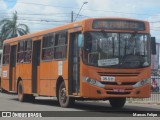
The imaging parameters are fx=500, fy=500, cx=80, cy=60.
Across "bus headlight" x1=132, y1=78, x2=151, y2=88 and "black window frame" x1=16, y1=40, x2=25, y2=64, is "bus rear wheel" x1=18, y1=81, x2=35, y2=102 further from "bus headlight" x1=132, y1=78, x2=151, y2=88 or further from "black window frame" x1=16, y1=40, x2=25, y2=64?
"bus headlight" x1=132, y1=78, x2=151, y2=88

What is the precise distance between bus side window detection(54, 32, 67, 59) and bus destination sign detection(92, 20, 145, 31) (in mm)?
1887

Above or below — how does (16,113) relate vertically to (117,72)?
below

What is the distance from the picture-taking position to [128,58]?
1755 centimetres

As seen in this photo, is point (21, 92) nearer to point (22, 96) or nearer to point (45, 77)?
point (22, 96)

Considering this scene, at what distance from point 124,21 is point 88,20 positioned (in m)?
1.32

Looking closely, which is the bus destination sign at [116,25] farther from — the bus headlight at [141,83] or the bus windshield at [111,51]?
the bus headlight at [141,83]

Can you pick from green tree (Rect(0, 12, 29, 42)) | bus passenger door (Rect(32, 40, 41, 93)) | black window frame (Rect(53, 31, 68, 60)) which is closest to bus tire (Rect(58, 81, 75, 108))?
black window frame (Rect(53, 31, 68, 60))

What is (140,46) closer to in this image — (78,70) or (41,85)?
(78,70)

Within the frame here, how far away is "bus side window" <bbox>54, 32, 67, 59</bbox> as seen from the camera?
1903 cm

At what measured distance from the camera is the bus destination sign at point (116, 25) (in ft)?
57.9

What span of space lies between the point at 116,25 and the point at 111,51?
3.28 ft

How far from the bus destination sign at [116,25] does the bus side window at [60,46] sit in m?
1.89

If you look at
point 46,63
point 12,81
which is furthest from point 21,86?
point 46,63

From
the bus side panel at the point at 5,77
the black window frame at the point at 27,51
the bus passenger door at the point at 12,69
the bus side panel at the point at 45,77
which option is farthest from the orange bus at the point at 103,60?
the bus side panel at the point at 5,77
